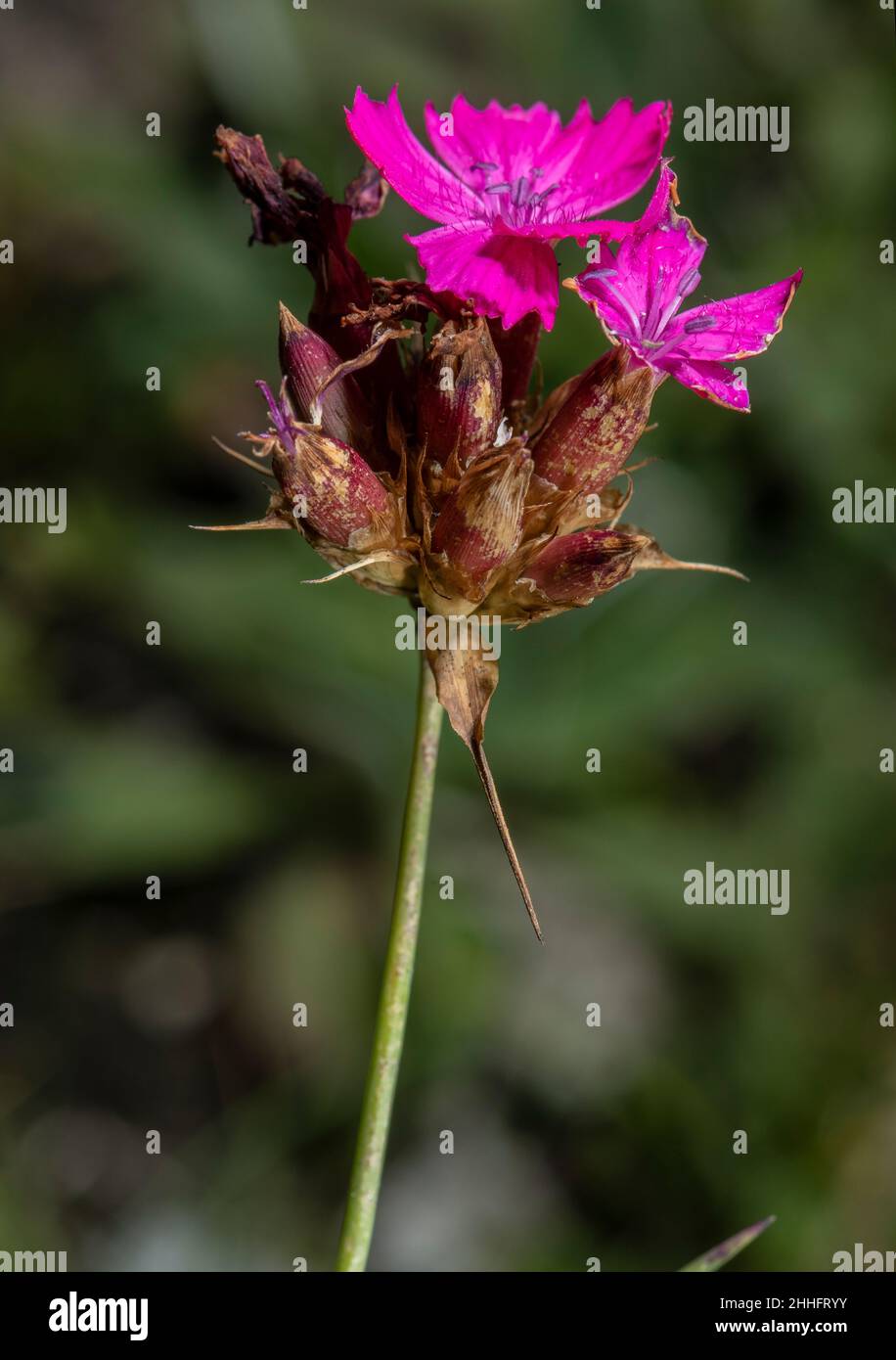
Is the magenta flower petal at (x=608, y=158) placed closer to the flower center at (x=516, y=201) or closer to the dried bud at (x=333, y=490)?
the flower center at (x=516, y=201)

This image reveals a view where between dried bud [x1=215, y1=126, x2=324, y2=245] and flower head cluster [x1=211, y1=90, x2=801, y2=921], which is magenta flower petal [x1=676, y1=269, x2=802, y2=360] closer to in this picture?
flower head cluster [x1=211, y1=90, x2=801, y2=921]

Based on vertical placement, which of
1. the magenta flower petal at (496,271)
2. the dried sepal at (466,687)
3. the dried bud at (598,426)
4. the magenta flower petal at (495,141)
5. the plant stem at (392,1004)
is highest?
the magenta flower petal at (495,141)

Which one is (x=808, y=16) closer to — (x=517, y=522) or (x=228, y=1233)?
(x=517, y=522)

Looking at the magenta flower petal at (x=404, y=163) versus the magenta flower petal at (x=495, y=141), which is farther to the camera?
the magenta flower petal at (x=495, y=141)

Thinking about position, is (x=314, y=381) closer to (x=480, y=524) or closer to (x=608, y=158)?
(x=480, y=524)

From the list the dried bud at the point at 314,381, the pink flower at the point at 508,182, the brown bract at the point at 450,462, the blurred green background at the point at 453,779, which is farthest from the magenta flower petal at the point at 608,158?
the blurred green background at the point at 453,779

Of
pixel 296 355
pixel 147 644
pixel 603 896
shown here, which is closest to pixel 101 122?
pixel 147 644

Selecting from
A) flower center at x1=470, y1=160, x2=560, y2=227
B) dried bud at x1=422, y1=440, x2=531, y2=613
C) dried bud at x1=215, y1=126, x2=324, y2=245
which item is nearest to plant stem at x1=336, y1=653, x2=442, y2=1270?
dried bud at x1=422, y1=440, x2=531, y2=613
